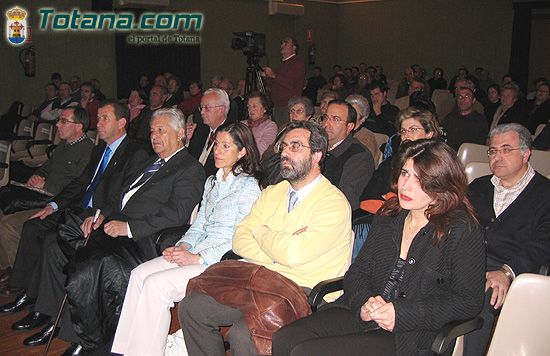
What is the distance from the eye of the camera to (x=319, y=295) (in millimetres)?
2127

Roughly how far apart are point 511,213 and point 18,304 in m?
2.83

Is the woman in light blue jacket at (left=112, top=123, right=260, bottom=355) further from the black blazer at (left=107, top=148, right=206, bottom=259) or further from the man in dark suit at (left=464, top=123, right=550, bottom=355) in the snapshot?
the man in dark suit at (left=464, top=123, right=550, bottom=355)

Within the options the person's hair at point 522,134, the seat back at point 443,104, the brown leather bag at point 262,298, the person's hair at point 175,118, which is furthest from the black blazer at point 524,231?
the seat back at point 443,104

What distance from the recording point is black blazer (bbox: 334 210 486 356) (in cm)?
185

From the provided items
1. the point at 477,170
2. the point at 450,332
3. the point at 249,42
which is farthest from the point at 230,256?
the point at 249,42

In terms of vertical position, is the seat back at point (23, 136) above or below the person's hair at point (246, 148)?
below

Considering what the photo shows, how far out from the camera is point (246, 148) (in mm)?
2881

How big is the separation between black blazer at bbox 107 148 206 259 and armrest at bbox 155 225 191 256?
7 cm

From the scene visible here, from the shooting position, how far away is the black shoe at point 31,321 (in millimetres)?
3146

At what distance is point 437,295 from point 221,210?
1.27 metres

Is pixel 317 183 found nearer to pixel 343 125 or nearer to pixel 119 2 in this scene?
pixel 343 125

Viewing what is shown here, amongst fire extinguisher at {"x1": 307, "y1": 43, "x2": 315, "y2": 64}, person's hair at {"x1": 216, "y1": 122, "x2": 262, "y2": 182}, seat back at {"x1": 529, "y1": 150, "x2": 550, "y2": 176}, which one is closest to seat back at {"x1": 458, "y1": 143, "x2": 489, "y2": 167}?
seat back at {"x1": 529, "y1": 150, "x2": 550, "y2": 176}

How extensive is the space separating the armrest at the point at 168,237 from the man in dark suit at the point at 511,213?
152 cm

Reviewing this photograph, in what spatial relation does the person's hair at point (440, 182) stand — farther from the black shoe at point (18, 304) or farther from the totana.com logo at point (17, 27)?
the totana.com logo at point (17, 27)
